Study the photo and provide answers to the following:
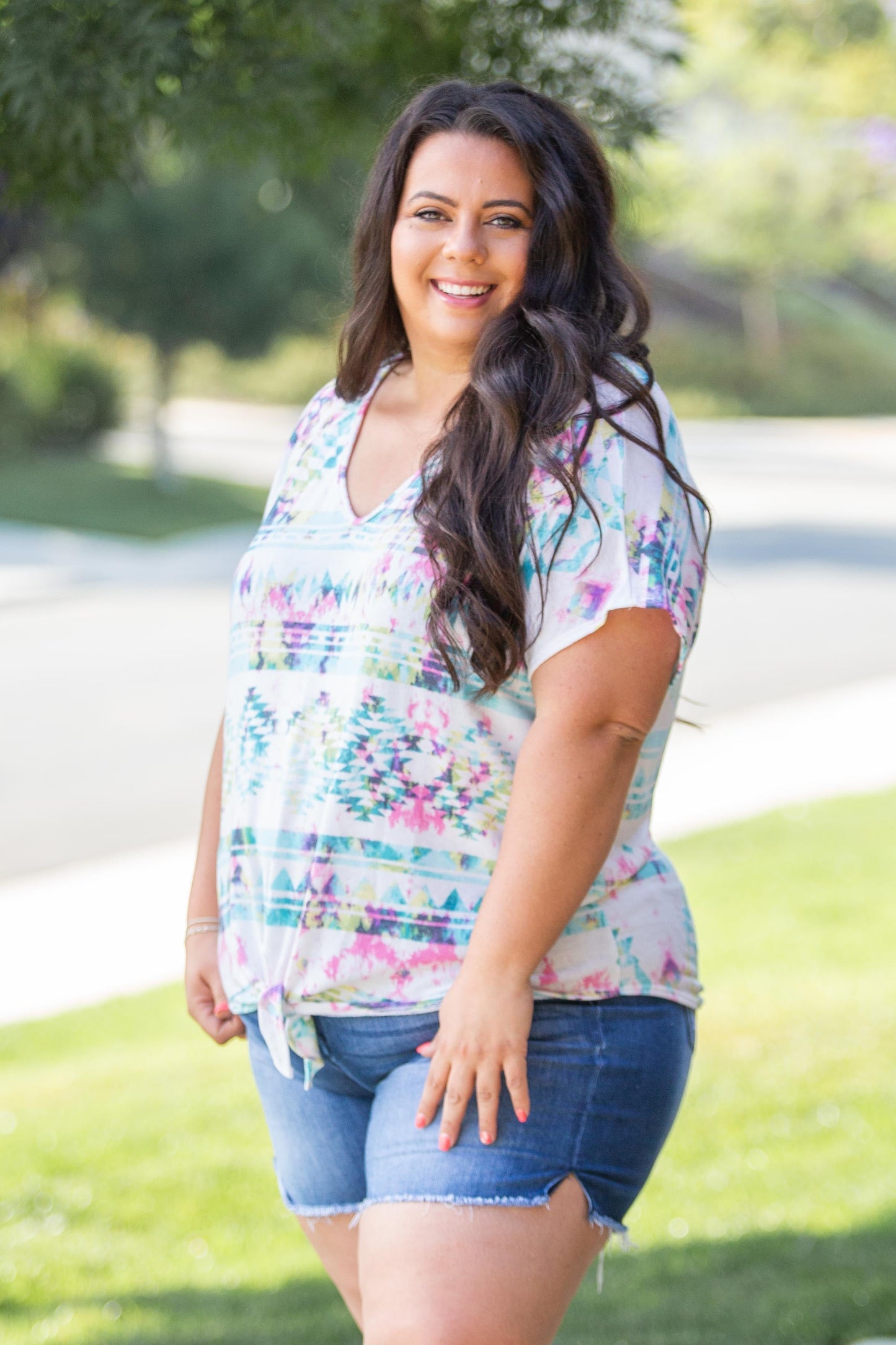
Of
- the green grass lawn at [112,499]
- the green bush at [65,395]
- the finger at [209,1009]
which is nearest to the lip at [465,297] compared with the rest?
the finger at [209,1009]

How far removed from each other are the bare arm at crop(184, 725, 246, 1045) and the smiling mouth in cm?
60

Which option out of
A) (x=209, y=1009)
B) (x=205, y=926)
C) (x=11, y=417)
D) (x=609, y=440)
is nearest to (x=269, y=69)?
(x=609, y=440)

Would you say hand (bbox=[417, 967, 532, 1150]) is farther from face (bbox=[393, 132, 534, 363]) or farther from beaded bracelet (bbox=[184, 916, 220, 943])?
face (bbox=[393, 132, 534, 363])

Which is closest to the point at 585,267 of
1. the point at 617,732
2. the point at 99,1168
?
the point at 617,732

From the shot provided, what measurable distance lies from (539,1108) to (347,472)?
736mm

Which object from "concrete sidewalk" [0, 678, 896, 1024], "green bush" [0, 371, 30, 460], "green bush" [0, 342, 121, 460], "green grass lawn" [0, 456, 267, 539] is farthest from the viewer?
"green bush" [0, 342, 121, 460]

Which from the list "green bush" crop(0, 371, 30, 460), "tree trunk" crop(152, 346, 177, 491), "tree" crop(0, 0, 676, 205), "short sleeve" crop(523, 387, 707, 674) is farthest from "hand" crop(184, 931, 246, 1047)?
"green bush" crop(0, 371, 30, 460)

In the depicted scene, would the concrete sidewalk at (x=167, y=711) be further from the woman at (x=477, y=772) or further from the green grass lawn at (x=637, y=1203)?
the woman at (x=477, y=772)

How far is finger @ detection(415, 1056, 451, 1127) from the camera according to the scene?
1484mm

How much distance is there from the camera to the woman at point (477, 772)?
1.46 metres

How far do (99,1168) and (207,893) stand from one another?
2.27m

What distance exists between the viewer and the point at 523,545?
1.50 m

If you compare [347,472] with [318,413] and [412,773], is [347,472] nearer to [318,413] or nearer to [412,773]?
[318,413]

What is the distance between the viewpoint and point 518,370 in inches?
60.9
